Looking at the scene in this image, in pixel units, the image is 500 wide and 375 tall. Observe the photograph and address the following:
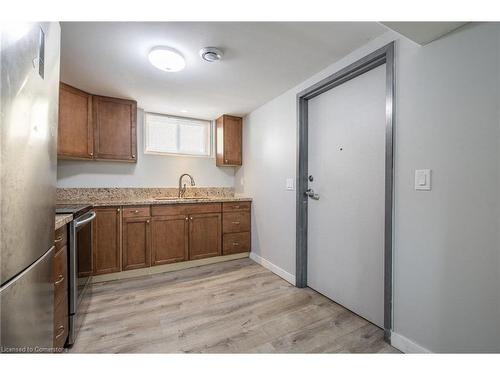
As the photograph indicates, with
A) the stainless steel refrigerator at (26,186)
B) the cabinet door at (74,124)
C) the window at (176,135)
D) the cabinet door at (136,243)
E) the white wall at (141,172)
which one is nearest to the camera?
the stainless steel refrigerator at (26,186)

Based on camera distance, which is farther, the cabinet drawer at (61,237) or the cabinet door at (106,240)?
the cabinet door at (106,240)

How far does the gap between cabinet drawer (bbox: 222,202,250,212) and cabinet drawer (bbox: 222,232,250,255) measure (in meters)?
0.35

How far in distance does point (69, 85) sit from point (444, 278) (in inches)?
139

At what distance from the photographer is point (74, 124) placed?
2.37m

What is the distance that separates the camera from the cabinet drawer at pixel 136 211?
2463mm

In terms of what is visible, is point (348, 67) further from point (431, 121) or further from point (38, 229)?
point (38, 229)

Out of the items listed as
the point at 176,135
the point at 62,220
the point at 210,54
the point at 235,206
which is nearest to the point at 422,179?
the point at 210,54

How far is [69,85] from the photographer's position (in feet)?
7.43

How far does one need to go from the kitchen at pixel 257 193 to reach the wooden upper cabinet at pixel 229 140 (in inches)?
2.7

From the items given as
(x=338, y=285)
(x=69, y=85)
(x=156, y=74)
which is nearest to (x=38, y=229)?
(x=156, y=74)

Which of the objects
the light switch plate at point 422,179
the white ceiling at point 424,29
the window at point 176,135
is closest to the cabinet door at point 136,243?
the window at point 176,135

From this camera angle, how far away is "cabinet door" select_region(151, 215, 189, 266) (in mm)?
2605

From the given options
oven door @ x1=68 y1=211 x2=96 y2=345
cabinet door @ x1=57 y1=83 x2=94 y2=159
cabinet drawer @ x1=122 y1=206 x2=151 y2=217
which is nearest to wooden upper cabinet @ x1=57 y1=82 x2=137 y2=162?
cabinet door @ x1=57 y1=83 x2=94 y2=159

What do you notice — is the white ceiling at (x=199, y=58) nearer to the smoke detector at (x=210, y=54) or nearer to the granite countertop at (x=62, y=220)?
the smoke detector at (x=210, y=54)
